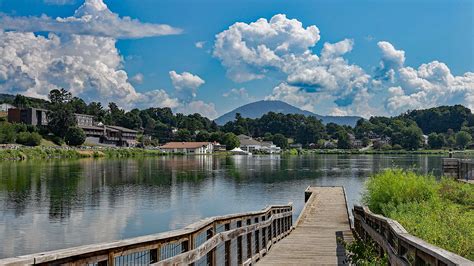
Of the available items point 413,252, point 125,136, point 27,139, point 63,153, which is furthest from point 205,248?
point 125,136

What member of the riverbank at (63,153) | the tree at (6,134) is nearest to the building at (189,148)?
the riverbank at (63,153)

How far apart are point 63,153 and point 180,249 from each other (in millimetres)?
122375

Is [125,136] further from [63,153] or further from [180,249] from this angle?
[180,249]

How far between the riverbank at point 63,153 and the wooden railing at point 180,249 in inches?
3802

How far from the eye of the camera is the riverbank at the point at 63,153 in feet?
346

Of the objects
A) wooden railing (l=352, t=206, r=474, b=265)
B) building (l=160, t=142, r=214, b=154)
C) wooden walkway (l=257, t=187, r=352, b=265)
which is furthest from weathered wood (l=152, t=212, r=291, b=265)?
building (l=160, t=142, r=214, b=154)

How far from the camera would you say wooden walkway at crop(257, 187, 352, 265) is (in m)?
12.8

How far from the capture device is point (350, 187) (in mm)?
51094

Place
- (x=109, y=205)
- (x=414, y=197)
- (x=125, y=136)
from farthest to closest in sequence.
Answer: (x=125, y=136), (x=109, y=205), (x=414, y=197)

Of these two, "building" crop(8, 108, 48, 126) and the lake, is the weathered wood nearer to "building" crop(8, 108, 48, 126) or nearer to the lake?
the lake

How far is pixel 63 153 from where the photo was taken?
123812 mm

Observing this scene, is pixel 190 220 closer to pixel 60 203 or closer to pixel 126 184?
pixel 60 203

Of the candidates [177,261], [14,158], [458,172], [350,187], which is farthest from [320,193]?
[14,158]

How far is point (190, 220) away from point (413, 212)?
15.2 metres
